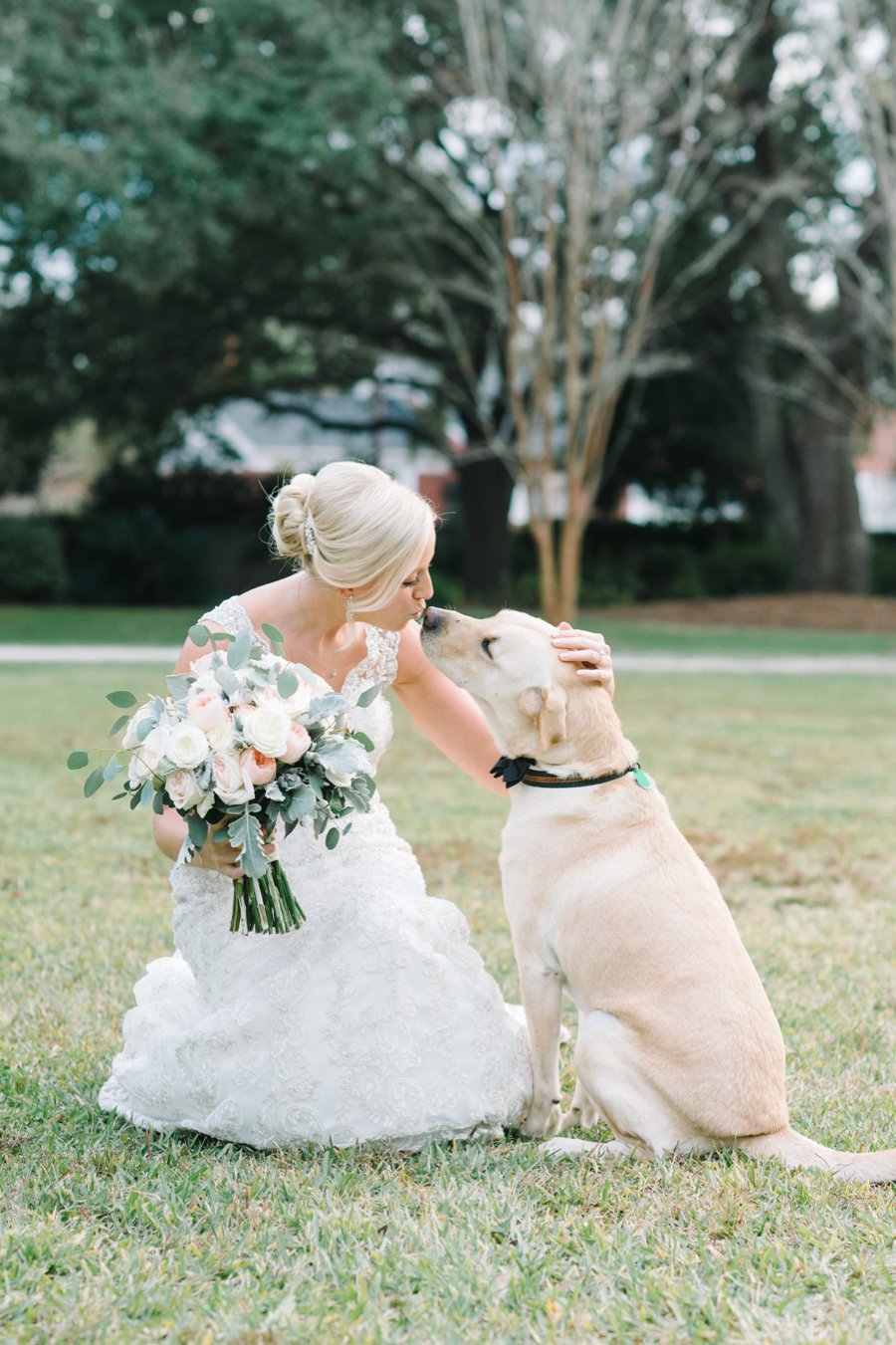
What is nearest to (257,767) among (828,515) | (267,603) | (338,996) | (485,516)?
(338,996)

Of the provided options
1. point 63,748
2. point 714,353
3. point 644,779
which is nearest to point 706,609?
point 714,353

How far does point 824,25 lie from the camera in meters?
20.0

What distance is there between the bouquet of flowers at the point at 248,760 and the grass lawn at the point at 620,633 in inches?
603

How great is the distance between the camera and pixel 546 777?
3.48 metres

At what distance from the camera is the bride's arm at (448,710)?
4.14 metres

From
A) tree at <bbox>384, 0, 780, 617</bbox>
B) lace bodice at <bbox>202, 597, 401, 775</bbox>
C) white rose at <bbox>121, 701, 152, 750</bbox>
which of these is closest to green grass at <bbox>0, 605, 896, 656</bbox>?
tree at <bbox>384, 0, 780, 617</bbox>

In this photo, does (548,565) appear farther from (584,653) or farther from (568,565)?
(584,653)

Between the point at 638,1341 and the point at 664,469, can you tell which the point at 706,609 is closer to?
the point at 664,469

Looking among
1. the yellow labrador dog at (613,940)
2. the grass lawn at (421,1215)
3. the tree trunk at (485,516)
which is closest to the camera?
the grass lawn at (421,1215)

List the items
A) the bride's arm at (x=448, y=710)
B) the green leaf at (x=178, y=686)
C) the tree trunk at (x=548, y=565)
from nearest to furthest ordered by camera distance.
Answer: the green leaf at (x=178, y=686), the bride's arm at (x=448, y=710), the tree trunk at (x=548, y=565)

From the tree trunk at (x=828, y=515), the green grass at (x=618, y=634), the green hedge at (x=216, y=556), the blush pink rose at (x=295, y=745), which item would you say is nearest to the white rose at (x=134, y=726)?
the blush pink rose at (x=295, y=745)

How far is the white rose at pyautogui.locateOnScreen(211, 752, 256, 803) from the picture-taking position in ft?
9.82

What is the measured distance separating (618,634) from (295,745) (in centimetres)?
1809

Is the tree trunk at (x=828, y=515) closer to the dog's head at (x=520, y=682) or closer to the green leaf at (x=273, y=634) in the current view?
the dog's head at (x=520, y=682)
